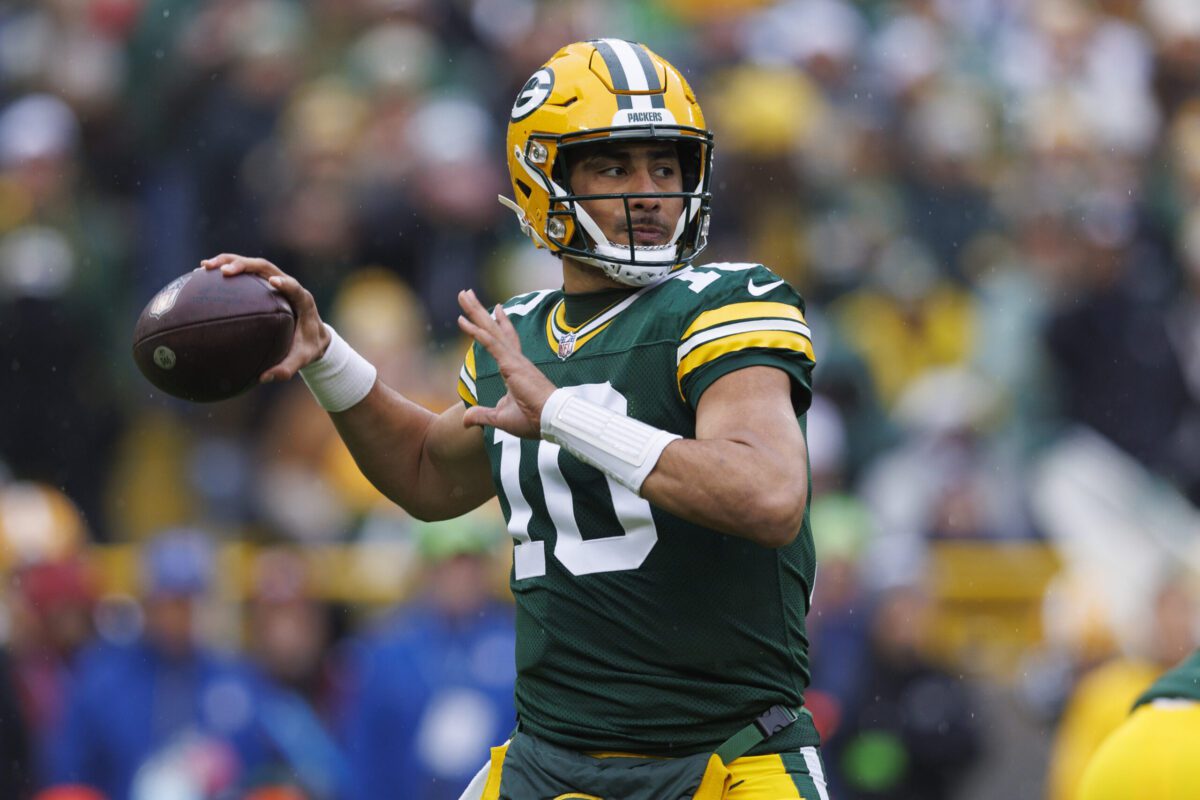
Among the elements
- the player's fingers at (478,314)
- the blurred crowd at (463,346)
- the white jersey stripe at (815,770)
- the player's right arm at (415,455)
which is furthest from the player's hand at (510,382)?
the blurred crowd at (463,346)

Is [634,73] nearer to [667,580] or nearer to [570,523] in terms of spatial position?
[570,523]

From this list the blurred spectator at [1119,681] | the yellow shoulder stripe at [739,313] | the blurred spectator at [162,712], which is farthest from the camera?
the blurred spectator at [162,712]

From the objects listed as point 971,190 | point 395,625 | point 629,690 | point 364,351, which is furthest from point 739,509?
point 971,190

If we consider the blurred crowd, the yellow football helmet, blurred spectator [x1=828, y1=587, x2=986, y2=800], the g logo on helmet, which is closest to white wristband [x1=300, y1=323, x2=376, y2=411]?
the yellow football helmet

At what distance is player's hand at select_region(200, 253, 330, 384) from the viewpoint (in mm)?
3723

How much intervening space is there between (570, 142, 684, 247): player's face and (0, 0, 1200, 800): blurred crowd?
3549 mm

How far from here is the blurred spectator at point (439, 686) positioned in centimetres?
683

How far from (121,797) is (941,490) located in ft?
12.0

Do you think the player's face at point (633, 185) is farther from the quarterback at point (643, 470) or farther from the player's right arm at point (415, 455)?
the player's right arm at point (415, 455)

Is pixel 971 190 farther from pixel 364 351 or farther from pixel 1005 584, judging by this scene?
pixel 364 351

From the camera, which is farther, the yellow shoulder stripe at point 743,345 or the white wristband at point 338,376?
the white wristband at point 338,376

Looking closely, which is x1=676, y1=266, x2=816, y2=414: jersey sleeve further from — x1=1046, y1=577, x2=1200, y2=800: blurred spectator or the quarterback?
x1=1046, y1=577, x2=1200, y2=800: blurred spectator

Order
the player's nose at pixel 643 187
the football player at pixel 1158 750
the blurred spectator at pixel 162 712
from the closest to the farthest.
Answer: the football player at pixel 1158 750, the player's nose at pixel 643 187, the blurred spectator at pixel 162 712

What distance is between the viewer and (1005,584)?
8148mm
